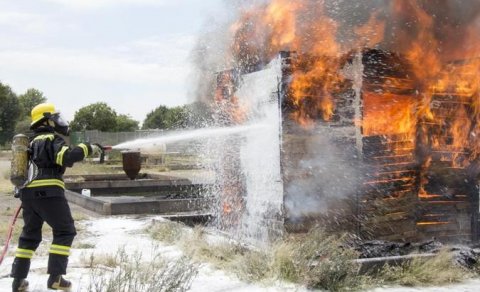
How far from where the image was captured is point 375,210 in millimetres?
6734

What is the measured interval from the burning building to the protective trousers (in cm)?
263

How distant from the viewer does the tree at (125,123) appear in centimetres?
8512

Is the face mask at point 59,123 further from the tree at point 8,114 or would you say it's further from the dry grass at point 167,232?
the tree at point 8,114

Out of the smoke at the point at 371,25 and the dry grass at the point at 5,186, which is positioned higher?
the smoke at the point at 371,25

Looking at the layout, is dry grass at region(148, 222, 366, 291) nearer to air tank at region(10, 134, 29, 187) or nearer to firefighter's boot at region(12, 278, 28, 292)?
firefighter's boot at region(12, 278, 28, 292)

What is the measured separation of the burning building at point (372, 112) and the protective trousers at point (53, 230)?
2633mm

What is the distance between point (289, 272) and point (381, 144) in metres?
2.48

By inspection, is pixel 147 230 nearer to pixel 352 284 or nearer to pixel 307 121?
pixel 307 121

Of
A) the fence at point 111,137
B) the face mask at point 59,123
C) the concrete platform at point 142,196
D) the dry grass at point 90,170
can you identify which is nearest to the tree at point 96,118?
the fence at point 111,137

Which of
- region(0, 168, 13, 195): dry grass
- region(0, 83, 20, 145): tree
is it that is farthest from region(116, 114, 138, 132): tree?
region(0, 168, 13, 195): dry grass

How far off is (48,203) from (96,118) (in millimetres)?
73180

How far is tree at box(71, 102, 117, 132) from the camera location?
75475 millimetres

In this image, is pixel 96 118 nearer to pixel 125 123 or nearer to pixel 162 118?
pixel 125 123

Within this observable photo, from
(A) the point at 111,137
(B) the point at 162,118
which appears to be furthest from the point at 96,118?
(A) the point at 111,137
